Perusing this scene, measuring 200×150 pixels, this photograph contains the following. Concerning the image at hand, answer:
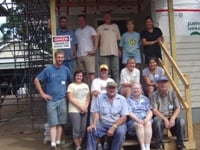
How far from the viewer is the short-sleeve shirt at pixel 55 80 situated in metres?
8.36

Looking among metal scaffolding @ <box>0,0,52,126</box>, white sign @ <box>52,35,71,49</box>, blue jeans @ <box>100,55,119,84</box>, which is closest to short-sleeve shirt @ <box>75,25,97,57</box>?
blue jeans @ <box>100,55,119,84</box>

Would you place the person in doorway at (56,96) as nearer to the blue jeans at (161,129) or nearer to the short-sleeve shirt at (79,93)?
the short-sleeve shirt at (79,93)

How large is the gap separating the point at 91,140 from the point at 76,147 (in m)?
0.53

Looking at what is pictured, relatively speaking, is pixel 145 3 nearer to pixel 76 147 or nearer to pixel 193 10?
pixel 193 10

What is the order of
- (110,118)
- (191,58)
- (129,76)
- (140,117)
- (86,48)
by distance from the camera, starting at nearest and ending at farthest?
(110,118) → (140,117) → (129,76) → (86,48) → (191,58)

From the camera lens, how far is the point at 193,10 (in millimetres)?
11406

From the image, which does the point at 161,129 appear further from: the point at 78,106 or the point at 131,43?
the point at 131,43

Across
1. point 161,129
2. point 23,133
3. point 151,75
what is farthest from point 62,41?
point 23,133

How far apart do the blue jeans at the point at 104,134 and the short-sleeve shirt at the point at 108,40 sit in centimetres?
203

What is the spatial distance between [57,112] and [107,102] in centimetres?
101

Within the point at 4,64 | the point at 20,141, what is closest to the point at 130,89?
the point at 20,141

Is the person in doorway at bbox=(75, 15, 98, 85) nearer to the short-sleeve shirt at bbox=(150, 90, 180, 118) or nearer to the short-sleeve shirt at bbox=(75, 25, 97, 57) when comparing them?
the short-sleeve shirt at bbox=(75, 25, 97, 57)

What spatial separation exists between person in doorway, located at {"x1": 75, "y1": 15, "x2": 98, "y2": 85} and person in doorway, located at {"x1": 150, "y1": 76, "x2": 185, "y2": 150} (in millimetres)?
1637

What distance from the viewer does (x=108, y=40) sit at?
372 inches
